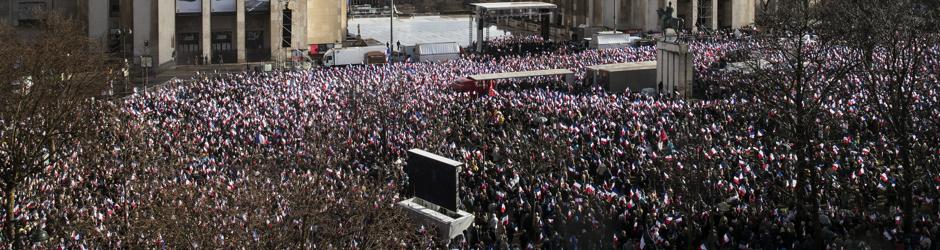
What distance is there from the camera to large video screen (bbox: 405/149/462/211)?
96.0 feet

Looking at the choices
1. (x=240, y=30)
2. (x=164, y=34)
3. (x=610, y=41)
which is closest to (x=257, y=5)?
(x=240, y=30)

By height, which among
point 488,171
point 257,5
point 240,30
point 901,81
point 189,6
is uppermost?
point 257,5

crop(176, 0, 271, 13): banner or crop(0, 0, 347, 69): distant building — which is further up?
crop(176, 0, 271, 13): banner

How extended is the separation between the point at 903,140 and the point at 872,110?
1160cm

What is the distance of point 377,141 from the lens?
128 ft

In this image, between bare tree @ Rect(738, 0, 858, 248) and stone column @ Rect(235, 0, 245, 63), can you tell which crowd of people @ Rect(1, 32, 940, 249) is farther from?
stone column @ Rect(235, 0, 245, 63)

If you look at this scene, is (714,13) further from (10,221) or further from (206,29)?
(10,221)

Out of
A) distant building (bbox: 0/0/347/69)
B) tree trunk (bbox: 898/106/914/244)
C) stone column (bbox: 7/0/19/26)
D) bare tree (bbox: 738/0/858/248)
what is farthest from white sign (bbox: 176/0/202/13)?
tree trunk (bbox: 898/106/914/244)

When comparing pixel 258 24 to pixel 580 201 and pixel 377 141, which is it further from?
pixel 580 201

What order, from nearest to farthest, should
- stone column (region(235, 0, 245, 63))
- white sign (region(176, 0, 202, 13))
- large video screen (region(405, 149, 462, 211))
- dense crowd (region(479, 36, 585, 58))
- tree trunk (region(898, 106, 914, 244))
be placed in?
tree trunk (region(898, 106, 914, 244))
large video screen (region(405, 149, 462, 211))
white sign (region(176, 0, 202, 13))
stone column (region(235, 0, 245, 63))
dense crowd (region(479, 36, 585, 58))

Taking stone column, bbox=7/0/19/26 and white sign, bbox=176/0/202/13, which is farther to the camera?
stone column, bbox=7/0/19/26

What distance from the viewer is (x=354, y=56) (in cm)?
6694

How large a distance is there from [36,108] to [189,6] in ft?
122

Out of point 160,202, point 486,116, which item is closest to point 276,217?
point 160,202
